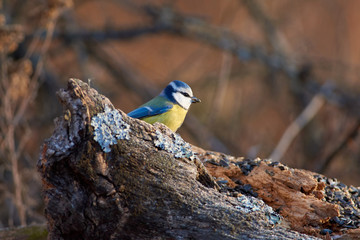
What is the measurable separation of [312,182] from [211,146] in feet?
13.8

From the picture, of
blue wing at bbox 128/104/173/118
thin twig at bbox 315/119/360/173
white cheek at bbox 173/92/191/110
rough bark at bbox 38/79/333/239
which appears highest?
→ thin twig at bbox 315/119/360/173

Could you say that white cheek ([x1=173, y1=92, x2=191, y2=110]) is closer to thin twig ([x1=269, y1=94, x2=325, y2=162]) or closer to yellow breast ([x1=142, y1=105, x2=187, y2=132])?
yellow breast ([x1=142, y1=105, x2=187, y2=132])

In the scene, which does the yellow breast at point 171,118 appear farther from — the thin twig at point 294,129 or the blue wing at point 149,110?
the thin twig at point 294,129

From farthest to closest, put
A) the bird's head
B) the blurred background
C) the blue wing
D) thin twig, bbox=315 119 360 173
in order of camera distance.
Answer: thin twig, bbox=315 119 360 173, the blurred background, the bird's head, the blue wing

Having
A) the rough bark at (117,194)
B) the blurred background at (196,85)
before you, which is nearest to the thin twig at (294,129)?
the blurred background at (196,85)

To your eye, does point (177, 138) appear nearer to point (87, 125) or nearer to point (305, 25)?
point (87, 125)

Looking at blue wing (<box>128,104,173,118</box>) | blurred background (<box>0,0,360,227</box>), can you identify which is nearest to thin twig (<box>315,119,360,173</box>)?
blurred background (<box>0,0,360,227</box>)

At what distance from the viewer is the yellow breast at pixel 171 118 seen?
3678mm

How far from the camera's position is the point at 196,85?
8.71 metres

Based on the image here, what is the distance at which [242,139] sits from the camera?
9297 millimetres

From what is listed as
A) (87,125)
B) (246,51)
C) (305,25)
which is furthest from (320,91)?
(305,25)

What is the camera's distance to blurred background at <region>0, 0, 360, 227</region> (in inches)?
191

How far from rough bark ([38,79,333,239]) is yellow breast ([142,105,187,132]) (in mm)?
1438

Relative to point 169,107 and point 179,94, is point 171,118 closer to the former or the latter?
point 169,107
